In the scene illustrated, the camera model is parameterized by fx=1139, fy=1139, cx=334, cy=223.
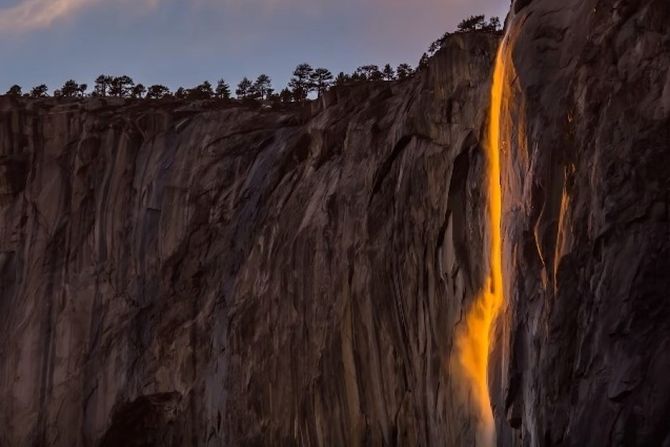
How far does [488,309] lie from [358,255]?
27.6 ft

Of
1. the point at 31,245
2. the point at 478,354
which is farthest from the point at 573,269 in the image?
the point at 31,245

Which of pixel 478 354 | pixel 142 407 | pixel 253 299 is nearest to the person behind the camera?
pixel 478 354

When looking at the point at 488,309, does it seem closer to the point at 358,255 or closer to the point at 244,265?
the point at 358,255

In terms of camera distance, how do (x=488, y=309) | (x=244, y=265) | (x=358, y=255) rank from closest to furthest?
(x=488, y=309) → (x=358, y=255) → (x=244, y=265)

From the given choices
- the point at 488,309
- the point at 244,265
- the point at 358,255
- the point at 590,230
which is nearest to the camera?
the point at 590,230

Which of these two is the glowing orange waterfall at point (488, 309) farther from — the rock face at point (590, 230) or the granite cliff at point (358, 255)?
the rock face at point (590, 230)

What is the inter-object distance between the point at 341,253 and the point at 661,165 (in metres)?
20.3

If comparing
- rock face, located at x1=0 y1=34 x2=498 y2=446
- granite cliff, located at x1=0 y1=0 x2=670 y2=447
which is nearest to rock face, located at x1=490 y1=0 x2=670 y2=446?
granite cliff, located at x1=0 y1=0 x2=670 y2=447

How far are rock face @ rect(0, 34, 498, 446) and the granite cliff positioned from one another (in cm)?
11

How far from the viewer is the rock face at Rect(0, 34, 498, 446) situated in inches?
1328

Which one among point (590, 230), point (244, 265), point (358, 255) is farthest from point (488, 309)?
point (244, 265)

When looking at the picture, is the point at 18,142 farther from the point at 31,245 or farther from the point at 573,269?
the point at 573,269

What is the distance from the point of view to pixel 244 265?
4444cm

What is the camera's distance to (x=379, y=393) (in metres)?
35.5
